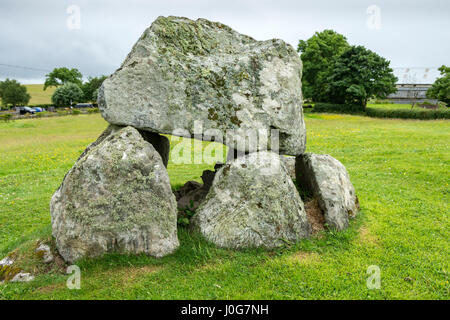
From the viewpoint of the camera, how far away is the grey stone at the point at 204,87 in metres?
7.72

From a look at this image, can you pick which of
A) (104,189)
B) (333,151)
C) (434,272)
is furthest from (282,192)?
(333,151)

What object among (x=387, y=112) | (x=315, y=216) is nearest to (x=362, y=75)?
(x=387, y=112)

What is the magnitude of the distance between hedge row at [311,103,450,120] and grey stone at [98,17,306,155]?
39603 mm

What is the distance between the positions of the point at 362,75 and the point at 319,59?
41.4 ft

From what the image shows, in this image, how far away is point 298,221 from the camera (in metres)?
7.79

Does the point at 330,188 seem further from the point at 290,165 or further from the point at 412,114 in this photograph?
the point at 412,114

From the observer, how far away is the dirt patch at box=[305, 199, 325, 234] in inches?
323

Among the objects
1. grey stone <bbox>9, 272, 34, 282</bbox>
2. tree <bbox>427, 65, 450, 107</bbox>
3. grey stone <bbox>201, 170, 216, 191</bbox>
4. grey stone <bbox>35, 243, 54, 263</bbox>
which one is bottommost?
grey stone <bbox>9, 272, 34, 282</bbox>

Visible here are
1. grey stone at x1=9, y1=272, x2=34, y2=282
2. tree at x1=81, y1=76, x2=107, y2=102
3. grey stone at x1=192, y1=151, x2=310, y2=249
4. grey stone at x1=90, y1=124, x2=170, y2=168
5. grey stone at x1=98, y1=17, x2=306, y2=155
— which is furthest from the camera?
tree at x1=81, y1=76, x2=107, y2=102

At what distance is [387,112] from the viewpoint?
45125 mm

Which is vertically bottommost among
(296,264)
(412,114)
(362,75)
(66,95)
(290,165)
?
(296,264)

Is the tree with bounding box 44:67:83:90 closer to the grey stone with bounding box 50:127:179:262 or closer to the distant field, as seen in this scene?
the distant field

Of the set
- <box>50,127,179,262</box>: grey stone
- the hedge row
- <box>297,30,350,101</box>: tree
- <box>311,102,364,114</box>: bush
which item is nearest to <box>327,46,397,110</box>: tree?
<box>311,102,364,114</box>: bush

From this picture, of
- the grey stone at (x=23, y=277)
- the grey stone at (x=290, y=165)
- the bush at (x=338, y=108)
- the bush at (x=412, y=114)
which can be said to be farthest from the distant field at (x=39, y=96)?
the grey stone at (x=23, y=277)
